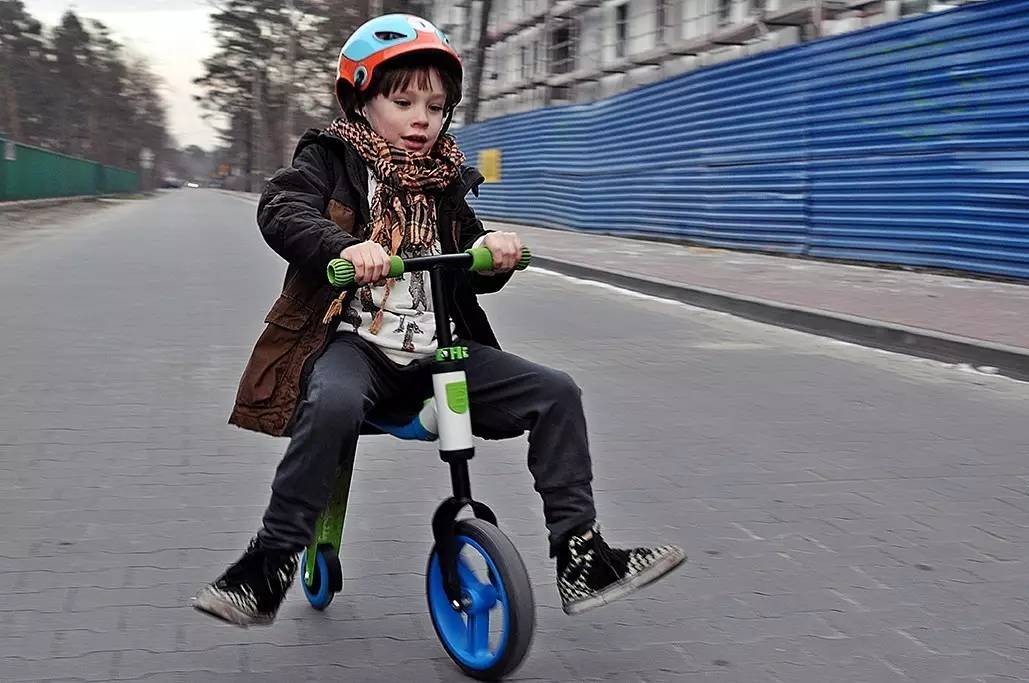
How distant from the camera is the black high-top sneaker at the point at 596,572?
327 centimetres

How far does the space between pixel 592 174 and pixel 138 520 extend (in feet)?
71.2

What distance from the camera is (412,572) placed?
14.0 ft

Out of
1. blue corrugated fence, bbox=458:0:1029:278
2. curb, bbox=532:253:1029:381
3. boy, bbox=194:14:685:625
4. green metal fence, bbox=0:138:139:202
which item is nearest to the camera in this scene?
boy, bbox=194:14:685:625

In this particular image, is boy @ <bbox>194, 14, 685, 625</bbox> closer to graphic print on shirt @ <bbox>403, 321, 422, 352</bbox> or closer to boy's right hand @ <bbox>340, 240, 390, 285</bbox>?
graphic print on shirt @ <bbox>403, 321, 422, 352</bbox>

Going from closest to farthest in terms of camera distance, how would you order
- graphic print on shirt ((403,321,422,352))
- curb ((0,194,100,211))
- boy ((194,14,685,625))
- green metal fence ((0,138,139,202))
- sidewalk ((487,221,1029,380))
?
boy ((194,14,685,625)), graphic print on shirt ((403,321,422,352)), sidewalk ((487,221,1029,380)), curb ((0,194,100,211)), green metal fence ((0,138,139,202))

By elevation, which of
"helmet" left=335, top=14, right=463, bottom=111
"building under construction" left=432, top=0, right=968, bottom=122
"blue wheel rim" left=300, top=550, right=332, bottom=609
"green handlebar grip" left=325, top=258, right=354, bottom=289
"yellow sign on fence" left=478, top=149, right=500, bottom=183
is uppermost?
"building under construction" left=432, top=0, right=968, bottom=122

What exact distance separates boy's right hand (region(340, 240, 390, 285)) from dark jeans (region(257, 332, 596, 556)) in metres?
0.31

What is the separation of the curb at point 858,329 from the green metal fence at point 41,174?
25.2 meters

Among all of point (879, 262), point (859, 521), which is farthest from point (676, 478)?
point (879, 262)

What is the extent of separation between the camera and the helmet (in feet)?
10.7

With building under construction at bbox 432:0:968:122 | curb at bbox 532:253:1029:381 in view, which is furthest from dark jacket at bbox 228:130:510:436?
building under construction at bbox 432:0:968:122

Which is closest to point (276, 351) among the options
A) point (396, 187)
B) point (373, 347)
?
point (373, 347)

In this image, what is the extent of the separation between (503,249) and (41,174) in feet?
138

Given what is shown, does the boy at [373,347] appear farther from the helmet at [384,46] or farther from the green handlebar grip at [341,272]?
the green handlebar grip at [341,272]
